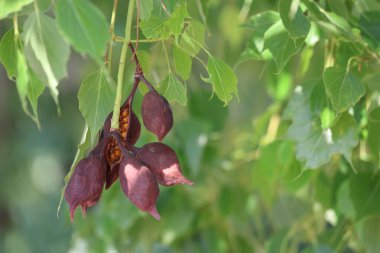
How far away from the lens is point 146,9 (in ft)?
3.46

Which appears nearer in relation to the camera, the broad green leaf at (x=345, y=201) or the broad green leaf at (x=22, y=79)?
the broad green leaf at (x=22, y=79)

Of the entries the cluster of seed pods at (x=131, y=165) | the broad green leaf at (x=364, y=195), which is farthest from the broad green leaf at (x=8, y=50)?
the broad green leaf at (x=364, y=195)

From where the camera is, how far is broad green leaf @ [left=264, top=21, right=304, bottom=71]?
1.15 m

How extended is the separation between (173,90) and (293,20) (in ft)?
0.55

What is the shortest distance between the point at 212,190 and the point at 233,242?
118 mm

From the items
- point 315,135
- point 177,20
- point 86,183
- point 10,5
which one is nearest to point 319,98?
point 315,135

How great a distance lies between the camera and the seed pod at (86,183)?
0.98m

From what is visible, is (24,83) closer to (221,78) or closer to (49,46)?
(49,46)

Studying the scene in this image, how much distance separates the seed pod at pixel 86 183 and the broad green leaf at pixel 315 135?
366 mm

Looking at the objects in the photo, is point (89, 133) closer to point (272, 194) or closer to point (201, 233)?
point (272, 194)

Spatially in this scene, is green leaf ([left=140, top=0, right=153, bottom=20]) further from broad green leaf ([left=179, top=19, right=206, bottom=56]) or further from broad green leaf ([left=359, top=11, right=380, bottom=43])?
broad green leaf ([left=359, top=11, right=380, bottom=43])

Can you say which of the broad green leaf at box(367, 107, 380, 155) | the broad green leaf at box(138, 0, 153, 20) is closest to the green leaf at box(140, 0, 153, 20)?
the broad green leaf at box(138, 0, 153, 20)

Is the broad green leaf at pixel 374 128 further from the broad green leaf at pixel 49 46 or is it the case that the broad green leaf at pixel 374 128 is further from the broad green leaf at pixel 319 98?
the broad green leaf at pixel 49 46

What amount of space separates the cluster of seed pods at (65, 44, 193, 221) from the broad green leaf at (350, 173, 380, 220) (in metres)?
0.52
